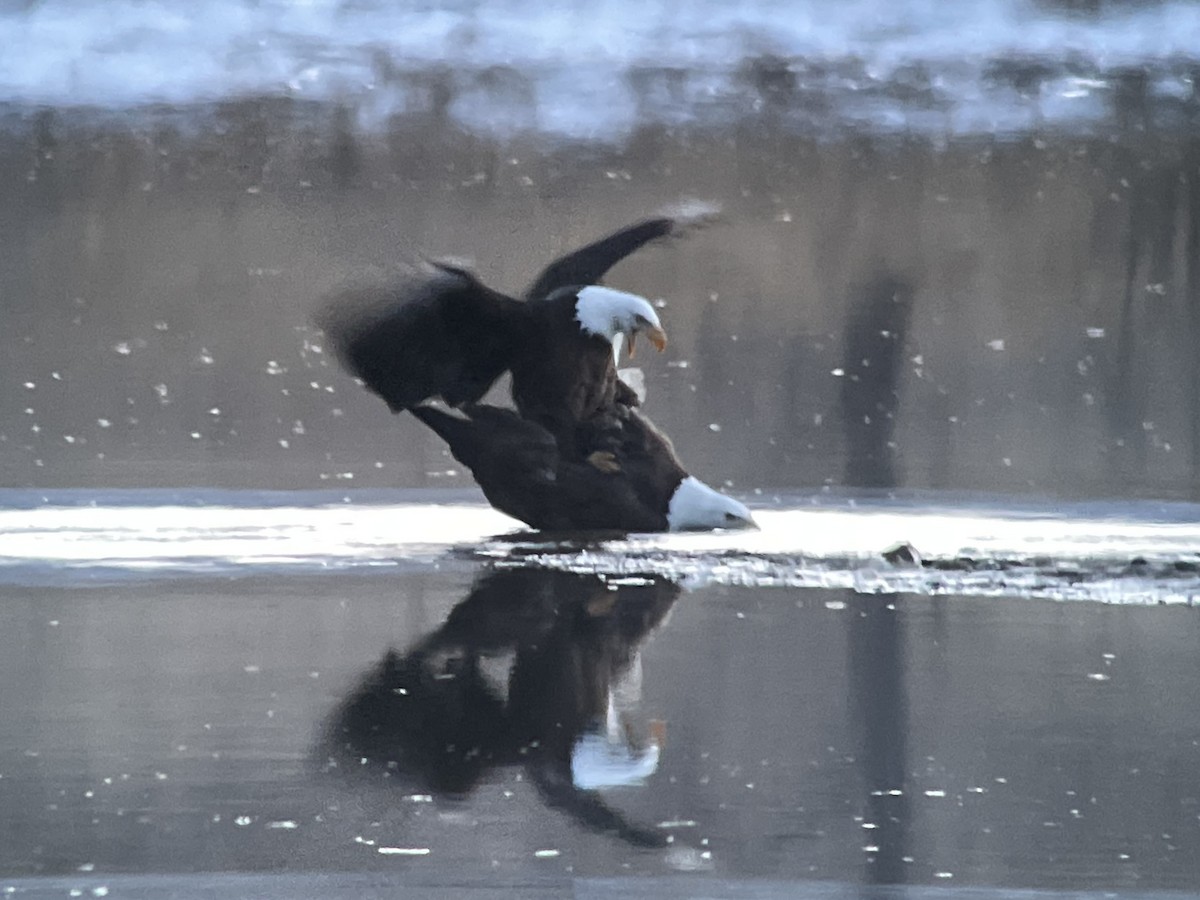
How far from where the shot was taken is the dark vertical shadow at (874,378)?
31.3 ft

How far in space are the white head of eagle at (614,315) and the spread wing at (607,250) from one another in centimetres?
44

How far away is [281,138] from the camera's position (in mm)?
14312

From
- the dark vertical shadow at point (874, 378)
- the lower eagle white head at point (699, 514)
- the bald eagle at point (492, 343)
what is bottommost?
the dark vertical shadow at point (874, 378)

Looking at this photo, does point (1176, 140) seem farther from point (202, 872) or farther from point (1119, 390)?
point (202, 872)

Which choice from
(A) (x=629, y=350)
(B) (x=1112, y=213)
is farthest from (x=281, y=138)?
(A) (x=629, y=350)

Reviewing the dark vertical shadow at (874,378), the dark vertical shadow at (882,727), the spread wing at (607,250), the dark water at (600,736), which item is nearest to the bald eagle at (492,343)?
the spread wing at (607,250)

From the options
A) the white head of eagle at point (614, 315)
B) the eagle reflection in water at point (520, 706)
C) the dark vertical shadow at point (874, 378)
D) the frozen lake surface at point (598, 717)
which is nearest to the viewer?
the frozen lake surface at point (598, 717)

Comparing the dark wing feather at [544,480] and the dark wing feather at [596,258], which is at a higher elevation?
the dark wing feather at [596,258]

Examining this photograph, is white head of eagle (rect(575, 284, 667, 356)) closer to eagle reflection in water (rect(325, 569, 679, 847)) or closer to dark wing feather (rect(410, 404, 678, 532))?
dark wing feather (rect(410, 404, 678, 532))

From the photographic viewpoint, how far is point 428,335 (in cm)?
715

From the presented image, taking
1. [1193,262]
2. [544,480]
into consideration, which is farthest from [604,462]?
[1193,262]

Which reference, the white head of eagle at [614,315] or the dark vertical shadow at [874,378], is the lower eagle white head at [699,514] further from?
the dark vertical shadow at [874,378]

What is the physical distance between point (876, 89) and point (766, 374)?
13.1 ft

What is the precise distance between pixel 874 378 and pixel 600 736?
840 cm
